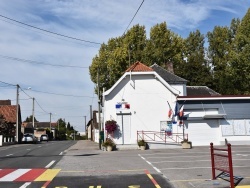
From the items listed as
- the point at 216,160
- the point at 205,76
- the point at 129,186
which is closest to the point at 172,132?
the point at 216,160

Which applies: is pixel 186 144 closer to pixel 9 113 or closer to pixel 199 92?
pixel 199 92

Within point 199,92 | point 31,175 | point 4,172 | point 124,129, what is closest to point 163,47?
point 199,92

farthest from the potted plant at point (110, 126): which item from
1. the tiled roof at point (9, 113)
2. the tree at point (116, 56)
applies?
the tiled roof at point (9, 113)

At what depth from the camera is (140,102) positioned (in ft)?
101

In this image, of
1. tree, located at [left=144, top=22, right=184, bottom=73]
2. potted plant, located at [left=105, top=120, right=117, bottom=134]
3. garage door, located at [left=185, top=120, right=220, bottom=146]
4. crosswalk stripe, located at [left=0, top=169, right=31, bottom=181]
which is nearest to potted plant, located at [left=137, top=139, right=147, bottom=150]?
potted plant, located at [left=105, top=120, right=117, bottom=134]

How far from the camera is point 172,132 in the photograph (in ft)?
99.6

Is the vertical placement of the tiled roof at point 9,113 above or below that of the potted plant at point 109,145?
above

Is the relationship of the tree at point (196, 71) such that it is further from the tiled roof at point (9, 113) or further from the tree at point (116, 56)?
the tiled roof at point (9, 113)

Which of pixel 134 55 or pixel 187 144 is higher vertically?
pixel 134 55

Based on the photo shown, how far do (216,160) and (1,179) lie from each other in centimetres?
730

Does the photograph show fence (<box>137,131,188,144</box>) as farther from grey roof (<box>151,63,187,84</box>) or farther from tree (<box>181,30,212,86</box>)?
tree (<box>181,30,212,86</box>)

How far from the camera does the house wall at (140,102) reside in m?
30.3

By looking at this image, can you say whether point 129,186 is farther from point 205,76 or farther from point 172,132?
point 205,76

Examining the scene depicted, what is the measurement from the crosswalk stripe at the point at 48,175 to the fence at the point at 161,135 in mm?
15956
